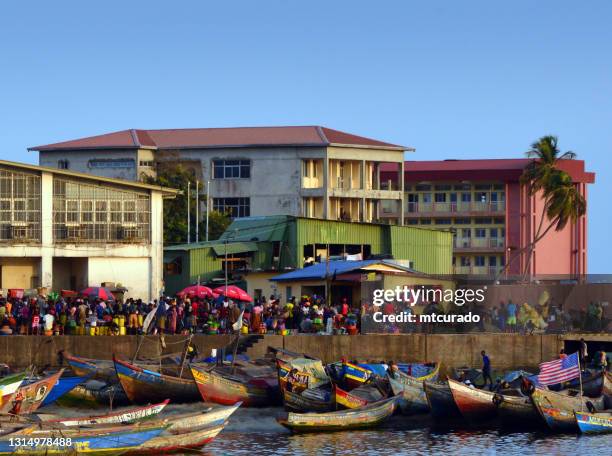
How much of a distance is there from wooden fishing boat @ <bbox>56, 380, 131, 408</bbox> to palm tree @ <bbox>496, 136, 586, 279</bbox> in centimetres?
5961

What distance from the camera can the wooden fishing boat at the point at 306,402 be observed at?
48131 millimetres

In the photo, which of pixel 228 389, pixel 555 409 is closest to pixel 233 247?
pixel 228 389

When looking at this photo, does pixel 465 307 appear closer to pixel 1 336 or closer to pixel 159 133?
pixel 1 336

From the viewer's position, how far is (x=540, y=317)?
60188 millimetres

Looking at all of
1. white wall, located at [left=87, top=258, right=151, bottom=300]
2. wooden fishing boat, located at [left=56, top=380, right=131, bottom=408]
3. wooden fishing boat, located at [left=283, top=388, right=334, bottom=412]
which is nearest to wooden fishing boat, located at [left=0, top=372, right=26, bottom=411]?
wooden fishing boat, located at [left=56, top=380, right=131, bottom=408]

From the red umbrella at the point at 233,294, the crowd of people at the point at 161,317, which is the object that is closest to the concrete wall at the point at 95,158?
the red umbrella at the point at 233,294

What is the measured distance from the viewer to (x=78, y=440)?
127 ft

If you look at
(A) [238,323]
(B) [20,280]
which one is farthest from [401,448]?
(B) [20,280]

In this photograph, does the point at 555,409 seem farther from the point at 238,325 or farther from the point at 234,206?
the point at 234,206

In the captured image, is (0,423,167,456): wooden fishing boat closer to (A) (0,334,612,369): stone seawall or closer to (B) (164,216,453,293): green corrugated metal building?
(A) (0,334,612,369): stone seawall

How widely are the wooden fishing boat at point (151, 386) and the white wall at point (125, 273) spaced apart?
782 inches

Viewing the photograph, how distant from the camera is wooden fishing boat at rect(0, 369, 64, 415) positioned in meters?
44.7

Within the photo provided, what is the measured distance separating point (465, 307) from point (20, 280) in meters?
23.2

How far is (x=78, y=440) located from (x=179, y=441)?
3988mm
